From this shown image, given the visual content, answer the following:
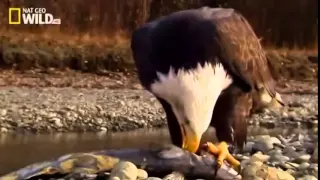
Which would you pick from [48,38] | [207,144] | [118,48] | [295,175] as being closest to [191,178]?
[207,144]

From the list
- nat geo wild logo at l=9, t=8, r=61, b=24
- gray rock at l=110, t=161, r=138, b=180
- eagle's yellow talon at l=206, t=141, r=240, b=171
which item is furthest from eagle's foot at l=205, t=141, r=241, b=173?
nat geo wild logo at l=9, t=8, r=61, b=24

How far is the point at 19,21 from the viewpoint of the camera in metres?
1.85

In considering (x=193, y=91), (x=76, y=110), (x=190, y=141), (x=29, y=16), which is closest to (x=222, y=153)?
(x=190, y=141)

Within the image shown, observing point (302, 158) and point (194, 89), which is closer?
→ point (194, 89)

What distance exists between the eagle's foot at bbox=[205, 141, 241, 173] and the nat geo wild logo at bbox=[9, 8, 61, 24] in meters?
0.60

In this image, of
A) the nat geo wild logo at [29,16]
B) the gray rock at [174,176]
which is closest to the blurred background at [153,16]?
the nat geo wild logo at [29,16]

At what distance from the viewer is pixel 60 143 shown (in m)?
1.87

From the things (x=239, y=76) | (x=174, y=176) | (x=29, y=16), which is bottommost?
(x=174, y=176)

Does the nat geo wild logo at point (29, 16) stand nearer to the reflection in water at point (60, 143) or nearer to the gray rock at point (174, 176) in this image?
the reflection in water at point (60, 143)

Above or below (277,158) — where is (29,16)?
above

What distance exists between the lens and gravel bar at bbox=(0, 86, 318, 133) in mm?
1856

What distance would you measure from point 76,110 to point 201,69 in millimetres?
388

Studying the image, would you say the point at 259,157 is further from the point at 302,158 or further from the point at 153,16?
the point at 153,16

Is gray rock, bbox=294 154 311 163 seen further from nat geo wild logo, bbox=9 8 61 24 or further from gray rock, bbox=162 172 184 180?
nat geo wild logo, bbox=9 8 61 24
